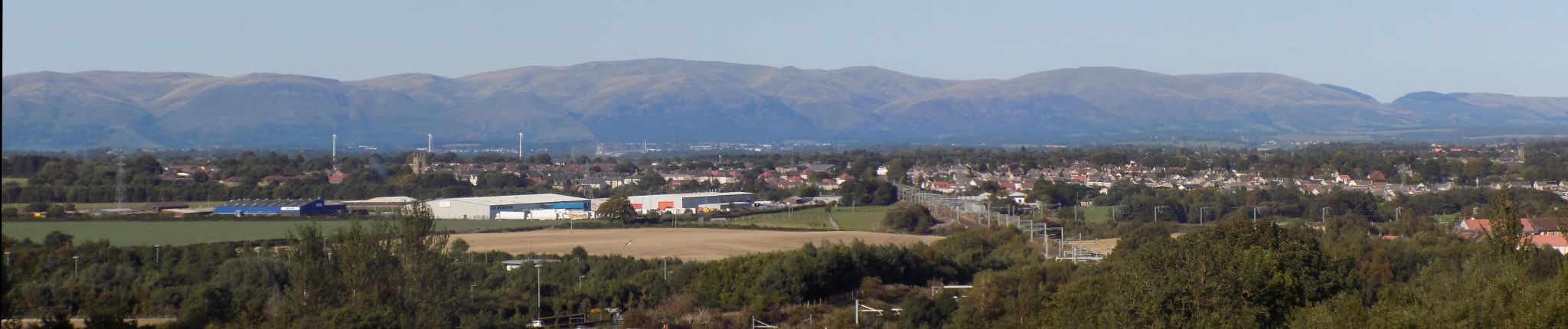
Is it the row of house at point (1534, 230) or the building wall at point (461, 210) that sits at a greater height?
the building wall at point (461, 210)

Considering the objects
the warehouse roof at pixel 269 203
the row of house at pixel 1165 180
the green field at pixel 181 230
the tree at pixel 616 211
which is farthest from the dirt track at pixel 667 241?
the row of house at pixel 1165 180

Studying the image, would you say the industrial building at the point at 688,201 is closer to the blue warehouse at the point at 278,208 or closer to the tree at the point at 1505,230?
the blue warehouse at the point at 278,208

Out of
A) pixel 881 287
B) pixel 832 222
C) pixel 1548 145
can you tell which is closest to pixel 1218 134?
pixel 1548 145

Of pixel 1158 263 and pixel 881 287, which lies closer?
pixel 1158 263

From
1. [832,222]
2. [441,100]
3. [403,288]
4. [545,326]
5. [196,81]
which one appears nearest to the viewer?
[403,288]

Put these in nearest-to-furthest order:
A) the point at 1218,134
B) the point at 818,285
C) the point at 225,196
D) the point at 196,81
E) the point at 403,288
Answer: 1. the point at 403,288
2. the point at 818,285
3. the point at 225,196
4. the point at 196,81
5. the point at 1218,134

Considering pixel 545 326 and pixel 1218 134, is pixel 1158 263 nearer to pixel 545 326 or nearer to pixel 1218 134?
pixel 545 326
